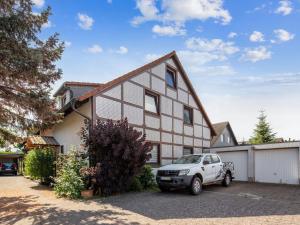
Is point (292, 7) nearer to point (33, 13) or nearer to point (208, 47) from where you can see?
point (208, 47)

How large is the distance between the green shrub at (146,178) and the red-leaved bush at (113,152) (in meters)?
1.69

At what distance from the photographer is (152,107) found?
18250 millimetres

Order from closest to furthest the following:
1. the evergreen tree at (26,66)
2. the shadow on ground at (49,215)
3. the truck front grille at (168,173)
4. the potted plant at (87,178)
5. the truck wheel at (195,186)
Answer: the shadow on ground at (49,215)
the evergreen tree at (26,66)
the potted plant at (87,178)
the truck wheel at (195,186)
the truck front grille at (168,173)

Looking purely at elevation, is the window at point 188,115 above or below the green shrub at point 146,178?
above

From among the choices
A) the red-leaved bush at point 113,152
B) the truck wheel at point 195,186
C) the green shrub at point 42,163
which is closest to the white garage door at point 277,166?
the truck wheel at point 195,186

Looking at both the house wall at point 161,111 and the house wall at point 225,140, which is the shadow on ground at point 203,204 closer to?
the house wall at point 161,111

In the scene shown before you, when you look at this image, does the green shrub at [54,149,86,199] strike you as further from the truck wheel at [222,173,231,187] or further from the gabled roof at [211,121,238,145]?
the gabled roof at [211,121,238,145]

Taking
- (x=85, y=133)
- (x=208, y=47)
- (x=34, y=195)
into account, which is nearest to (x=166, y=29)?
(x=208, y=47)

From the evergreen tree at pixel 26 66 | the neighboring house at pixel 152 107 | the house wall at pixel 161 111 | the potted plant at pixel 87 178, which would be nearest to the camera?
the evergreen tree at pixel 26 66

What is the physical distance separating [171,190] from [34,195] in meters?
6.00

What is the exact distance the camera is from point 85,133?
43.2 ft

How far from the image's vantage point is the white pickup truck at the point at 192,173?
1299 centimetres

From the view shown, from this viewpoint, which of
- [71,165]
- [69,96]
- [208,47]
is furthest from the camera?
[69,96]

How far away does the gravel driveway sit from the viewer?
27.3ft
